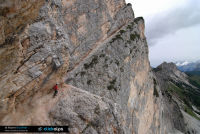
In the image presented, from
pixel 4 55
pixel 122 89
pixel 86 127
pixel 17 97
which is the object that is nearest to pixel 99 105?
pixel 86 127

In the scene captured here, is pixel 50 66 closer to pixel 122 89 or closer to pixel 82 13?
pixel 122 89

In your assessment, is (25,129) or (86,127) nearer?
(25,129)

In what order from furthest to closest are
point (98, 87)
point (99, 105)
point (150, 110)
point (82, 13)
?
1. point (150, 110)
2. point (82, 13)
3. point (98, 87)
4. point (99, 105)

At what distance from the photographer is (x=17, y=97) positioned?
1290 cm

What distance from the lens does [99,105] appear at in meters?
14.5

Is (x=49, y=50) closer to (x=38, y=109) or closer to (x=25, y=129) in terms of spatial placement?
(x=38, y=109)

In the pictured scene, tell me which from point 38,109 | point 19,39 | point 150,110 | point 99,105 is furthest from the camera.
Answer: point 150,110

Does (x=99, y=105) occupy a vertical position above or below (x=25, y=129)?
above

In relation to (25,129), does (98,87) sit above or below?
above

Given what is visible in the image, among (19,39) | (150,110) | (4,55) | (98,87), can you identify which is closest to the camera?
(4,55)

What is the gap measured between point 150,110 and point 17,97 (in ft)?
146

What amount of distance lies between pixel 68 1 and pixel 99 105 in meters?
27.6

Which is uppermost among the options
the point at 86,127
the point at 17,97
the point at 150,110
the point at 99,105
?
the point at 17,97

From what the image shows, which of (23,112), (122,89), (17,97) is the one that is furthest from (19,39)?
(122,89)
